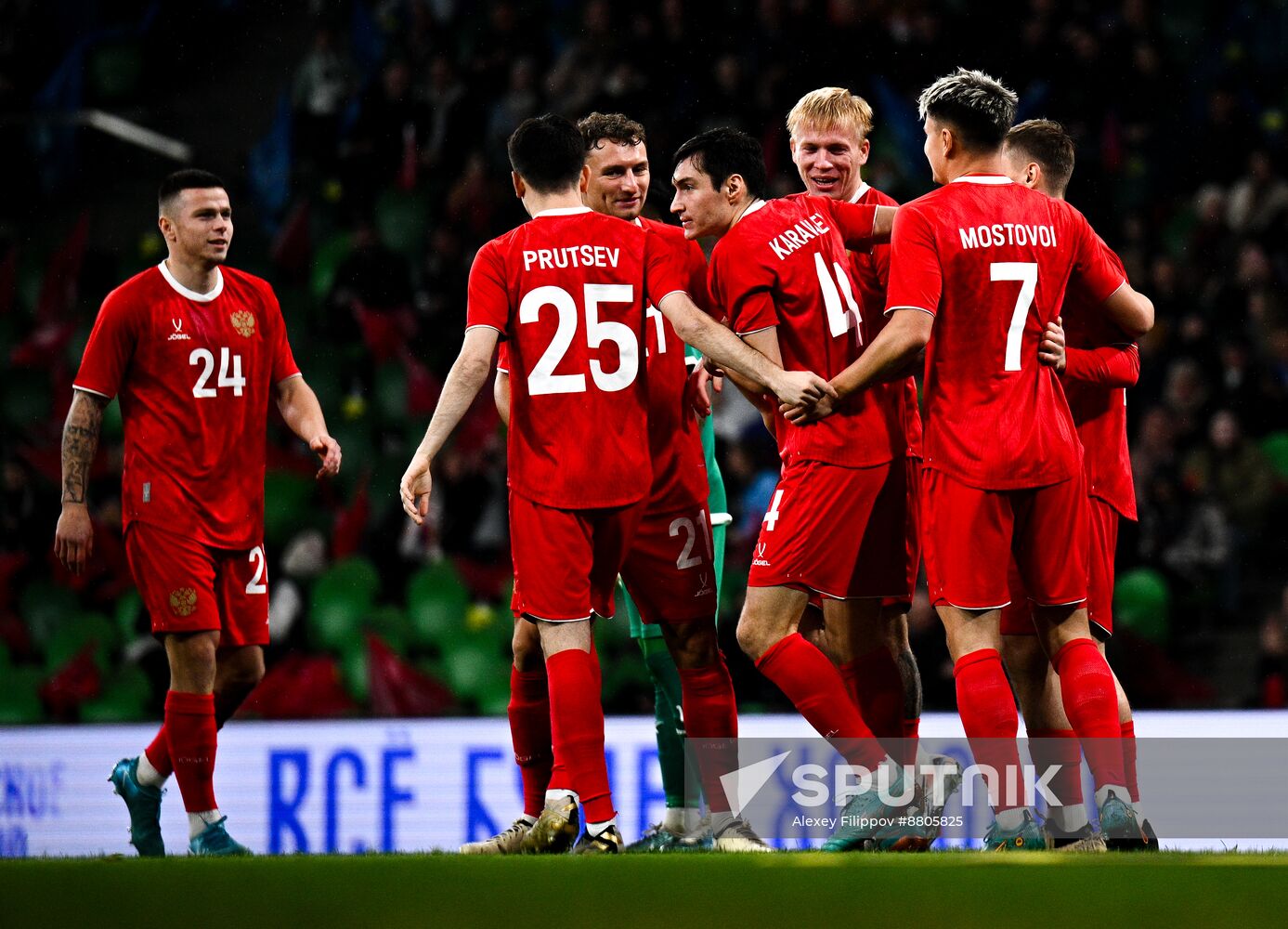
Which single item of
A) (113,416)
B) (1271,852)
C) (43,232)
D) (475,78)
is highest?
(475,78)

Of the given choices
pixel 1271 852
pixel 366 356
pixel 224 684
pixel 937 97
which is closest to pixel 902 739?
pixel 1271 852

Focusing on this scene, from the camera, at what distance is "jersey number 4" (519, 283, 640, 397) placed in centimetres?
433

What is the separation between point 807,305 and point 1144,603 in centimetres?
494

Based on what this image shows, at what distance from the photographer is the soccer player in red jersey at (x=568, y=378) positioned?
4273 mm

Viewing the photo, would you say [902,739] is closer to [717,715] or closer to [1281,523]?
[717,715]

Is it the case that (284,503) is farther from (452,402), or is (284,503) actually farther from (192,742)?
(452,402)

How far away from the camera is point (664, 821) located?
15.8ft

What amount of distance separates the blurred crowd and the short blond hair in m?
4.04

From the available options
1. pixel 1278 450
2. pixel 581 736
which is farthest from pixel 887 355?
pixel 1278 450

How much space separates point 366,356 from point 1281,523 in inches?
226

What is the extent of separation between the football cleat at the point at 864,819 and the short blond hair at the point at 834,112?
200 centimetres

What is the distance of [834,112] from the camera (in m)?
4.70

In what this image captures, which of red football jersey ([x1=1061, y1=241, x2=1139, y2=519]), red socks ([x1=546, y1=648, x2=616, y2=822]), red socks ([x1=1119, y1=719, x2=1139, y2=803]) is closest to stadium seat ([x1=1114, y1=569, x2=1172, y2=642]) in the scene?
red football jersey ([x1=1061, y1=241, x2=1139, y2=519])

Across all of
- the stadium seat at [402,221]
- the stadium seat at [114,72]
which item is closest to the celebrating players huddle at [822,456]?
the stadium seat at [402,221]
